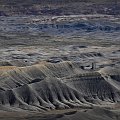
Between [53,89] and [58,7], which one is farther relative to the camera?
[58,7]

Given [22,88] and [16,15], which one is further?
[16,15]

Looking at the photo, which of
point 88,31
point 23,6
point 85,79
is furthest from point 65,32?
point 85,79

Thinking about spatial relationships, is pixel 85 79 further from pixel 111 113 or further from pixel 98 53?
pixel 98 53

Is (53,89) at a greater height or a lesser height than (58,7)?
greater

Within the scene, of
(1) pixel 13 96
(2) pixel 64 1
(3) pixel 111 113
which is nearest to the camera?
(3) pixel 111 113

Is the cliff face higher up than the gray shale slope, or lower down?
lower down

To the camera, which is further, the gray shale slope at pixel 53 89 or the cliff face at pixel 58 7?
the cliff face at pixel 58 7

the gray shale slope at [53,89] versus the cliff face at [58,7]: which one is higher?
the gray shale slope at [53,89]

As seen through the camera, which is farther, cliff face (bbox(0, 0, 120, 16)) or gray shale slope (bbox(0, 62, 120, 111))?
cliff face (bbox(0, 0, 120, 16))
